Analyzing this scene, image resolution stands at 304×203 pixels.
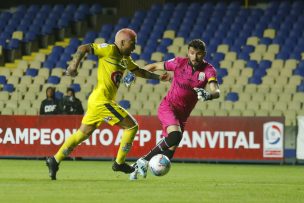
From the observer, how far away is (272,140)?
1858 centimetres

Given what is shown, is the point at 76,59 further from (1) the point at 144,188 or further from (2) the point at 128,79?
(1) the point at 144,188

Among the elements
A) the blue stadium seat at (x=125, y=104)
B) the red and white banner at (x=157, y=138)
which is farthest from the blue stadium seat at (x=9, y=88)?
the red and white banner at (x=157, y=138)

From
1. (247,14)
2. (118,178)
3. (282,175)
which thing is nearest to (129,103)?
(247,14)

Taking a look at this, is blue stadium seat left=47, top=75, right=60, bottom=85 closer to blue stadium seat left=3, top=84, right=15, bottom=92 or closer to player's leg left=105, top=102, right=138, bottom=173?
blue stadium seat left=3, top=84, right=15, bottom=92

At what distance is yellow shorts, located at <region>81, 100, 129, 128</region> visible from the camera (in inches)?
458

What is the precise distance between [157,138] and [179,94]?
704cm

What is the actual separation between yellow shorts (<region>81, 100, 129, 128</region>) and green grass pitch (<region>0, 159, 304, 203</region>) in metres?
0.83

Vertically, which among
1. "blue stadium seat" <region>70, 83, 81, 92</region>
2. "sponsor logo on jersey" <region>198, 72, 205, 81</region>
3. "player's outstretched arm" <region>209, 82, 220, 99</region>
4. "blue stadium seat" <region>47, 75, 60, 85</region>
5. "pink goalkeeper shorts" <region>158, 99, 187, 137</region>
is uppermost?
"blue stadium seat" <region>47, 75, 60, 85</region>

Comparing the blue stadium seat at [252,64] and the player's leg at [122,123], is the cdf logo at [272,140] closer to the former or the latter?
the blue stadium seat at [252,64]

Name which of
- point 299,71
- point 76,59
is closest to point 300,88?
point 299,71

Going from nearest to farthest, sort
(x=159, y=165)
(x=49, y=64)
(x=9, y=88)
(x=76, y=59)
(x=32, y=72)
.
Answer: (x=76, y=59) < (x=159, y=165) < (x=9, y=88) < (x=32, y=72) < (x=49, y=64)

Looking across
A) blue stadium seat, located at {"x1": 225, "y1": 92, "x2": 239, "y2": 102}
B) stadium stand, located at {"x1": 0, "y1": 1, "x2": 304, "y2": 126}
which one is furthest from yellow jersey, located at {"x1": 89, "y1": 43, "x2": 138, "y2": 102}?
blue stadium seat, located at {"x1": 225, "y1": 92, "x2": 239, "y2": 102}

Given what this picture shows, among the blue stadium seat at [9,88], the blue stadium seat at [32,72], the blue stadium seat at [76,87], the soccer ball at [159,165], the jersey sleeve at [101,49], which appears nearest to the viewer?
the soccer ball at [159,165]

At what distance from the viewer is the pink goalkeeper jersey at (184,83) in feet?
39.0
